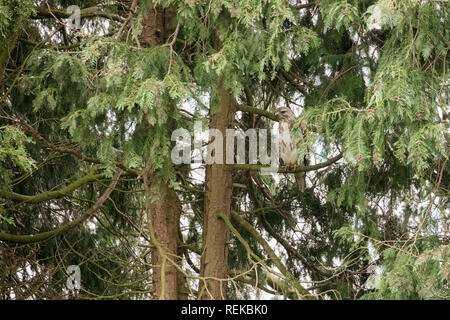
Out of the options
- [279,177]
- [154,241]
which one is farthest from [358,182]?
[279,177]

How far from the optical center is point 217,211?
7090mm

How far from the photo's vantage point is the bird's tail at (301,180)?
7801 mm

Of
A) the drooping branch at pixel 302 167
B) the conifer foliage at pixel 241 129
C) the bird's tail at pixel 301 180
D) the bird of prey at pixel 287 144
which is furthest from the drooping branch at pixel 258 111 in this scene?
the bird's tail at pixel 301 180

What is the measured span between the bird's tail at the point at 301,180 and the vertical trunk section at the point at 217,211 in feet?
3.14

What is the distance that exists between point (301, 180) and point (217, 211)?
127 cm

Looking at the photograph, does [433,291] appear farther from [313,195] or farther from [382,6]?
[313,195]

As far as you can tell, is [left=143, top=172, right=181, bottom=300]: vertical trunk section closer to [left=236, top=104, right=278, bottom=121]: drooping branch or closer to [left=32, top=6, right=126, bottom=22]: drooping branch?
[left=236, top=104, right=278, bottom=121]: drooping branch

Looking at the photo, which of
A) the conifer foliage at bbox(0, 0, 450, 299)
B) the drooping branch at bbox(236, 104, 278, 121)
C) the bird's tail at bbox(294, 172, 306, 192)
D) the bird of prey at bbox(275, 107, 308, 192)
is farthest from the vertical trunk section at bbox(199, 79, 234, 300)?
the bird's tail at bbox(294, 172, 306, 192)

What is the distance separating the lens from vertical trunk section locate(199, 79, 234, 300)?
704 cm

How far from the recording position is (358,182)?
6.11 meters

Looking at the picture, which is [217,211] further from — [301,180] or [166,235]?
[301,180]

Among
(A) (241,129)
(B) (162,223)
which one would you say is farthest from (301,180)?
(B) (162,223)
